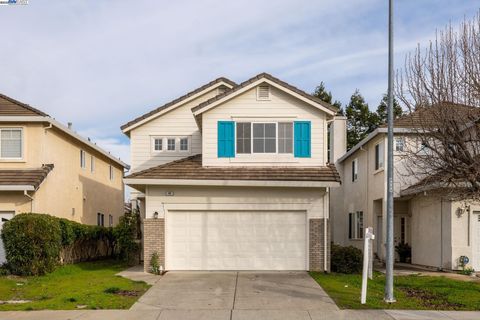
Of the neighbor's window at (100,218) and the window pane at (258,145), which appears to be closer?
the window pane at (258,145)

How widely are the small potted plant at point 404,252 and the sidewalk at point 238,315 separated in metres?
12.2

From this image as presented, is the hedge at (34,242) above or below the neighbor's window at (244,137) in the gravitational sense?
below

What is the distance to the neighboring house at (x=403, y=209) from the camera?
19.4 metres

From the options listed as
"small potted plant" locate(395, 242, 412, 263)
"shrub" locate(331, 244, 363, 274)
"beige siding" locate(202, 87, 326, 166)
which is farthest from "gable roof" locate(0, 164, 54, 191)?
"small potted plant" locate(395, 242, 412, 263)

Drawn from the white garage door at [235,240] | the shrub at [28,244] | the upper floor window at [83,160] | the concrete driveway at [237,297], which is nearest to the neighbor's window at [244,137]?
the white garage door at [235,240]

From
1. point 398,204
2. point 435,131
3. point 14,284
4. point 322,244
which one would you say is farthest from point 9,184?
point 398,204

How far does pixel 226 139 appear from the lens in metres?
19.4

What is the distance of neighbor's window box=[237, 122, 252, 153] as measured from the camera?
19.5 metres

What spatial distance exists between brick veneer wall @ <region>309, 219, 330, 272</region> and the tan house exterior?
9.71m

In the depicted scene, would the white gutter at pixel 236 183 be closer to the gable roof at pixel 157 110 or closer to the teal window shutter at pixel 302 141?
the teal window shutter at pixel 302 141

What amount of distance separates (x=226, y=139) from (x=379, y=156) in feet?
26.4

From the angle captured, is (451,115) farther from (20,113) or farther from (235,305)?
(20,113)

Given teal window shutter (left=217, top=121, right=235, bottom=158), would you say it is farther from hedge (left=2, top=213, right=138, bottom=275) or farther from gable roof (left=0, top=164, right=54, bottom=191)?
gable roof (left=0, top=164, right=54, bottom=191)

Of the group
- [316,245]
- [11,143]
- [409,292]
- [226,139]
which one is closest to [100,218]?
[11,143]
